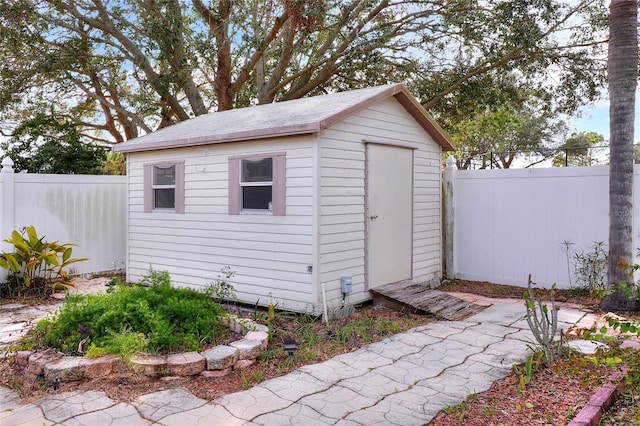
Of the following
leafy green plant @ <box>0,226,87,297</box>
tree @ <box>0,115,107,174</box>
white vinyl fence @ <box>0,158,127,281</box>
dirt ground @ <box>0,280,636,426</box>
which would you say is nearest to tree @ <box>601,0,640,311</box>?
dirt ground @ <box>0,280,636,426</box>

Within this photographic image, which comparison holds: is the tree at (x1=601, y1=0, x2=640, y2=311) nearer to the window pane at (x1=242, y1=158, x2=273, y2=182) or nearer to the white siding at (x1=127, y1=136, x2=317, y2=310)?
the white siding at (x1=127, y1=136, x2=317, y2=310)

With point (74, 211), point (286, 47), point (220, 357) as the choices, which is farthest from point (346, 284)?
point (286, 47)

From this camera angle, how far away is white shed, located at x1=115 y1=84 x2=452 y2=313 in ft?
20.1

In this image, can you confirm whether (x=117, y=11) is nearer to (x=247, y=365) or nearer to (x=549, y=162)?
(x=247, y=365)

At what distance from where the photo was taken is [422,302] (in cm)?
645

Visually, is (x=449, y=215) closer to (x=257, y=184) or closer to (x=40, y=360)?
(x=257, y=184)

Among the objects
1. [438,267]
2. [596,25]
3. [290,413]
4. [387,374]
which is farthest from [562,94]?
[290,413]

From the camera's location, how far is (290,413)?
3410mm

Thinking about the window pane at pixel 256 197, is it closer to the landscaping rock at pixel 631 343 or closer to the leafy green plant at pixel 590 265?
the landscaping rock at pixel 631 343

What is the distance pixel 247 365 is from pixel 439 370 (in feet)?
5.61

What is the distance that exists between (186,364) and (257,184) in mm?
3125

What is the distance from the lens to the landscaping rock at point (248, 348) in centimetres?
437

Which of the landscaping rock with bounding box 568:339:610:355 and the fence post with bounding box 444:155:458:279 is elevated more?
the fence post with bounding box 444:155:458:279

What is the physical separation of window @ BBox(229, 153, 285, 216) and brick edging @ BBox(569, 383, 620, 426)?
3966 mm
